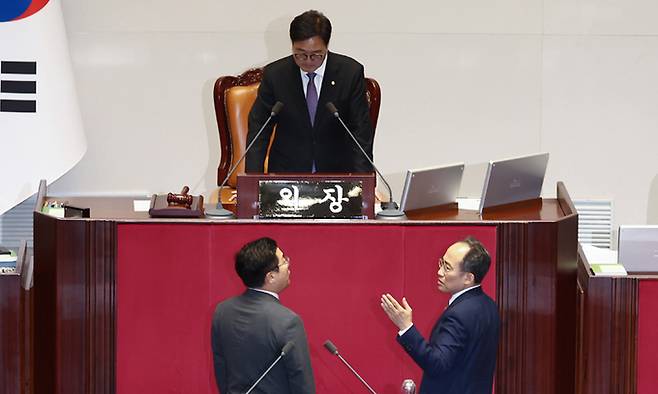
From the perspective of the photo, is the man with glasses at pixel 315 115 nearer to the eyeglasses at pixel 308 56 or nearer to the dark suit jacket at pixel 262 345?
the eyeglasses at pixel 308 56

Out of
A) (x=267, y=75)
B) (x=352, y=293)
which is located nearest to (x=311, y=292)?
(x=352, y=293)

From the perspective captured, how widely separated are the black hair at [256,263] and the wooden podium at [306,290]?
0.82 meters

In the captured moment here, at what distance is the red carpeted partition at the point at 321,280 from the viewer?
5086 millimetres

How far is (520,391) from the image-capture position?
512cm

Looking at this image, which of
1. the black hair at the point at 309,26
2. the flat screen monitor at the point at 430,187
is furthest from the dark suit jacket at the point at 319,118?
the flat screen monitor at the point at 430,187

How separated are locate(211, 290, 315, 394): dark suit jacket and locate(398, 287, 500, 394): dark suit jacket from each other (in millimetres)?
362

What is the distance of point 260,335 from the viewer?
411 centimetres

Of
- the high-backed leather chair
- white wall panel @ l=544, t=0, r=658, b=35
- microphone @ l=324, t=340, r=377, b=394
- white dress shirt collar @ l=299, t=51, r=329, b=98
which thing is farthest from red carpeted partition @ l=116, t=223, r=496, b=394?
white wall panel @ l=544, t=0, r=658, b=35

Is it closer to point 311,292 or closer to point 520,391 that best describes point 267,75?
point 311,292

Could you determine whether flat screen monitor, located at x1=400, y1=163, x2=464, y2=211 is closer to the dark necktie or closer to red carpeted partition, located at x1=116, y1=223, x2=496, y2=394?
red carpeted partition, located at x1=116, y1=223, x2=496, y2=394

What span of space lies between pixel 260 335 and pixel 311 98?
2.07 m

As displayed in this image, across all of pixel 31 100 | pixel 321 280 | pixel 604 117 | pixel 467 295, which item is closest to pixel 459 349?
pixel 467 295

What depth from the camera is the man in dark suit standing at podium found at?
414 centimetres

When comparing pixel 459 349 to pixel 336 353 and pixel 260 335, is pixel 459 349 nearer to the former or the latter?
pixel 336 353
